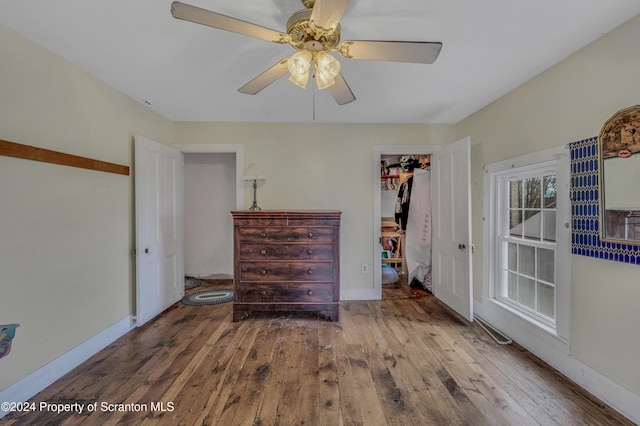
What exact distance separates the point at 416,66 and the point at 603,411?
103 inches

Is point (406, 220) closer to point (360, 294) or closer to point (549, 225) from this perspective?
point (360, 294)

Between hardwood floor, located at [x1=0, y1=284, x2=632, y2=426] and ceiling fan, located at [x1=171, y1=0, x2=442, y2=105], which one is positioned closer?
ceiling fan, located at [x1=171, y1=0, x2=442, y2=105]

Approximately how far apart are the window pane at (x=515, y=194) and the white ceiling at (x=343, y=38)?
0.90 meters

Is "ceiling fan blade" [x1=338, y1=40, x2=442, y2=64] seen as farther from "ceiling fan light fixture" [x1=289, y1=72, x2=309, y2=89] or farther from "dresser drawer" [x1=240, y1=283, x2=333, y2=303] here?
"dresser drawer" [x1=240, y1=283, x2=333, y2=303]

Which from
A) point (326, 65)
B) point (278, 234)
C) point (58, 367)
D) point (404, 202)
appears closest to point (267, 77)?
point (326, 65)

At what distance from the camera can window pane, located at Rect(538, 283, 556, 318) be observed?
2.17 meters

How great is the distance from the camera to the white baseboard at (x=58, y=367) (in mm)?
1647

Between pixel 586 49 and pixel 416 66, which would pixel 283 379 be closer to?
pixel 416 66

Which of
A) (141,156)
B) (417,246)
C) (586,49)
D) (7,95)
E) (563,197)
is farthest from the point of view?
(417,246)

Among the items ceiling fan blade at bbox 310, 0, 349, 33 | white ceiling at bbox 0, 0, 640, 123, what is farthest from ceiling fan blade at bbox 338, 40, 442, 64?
white ceiling at bbox 0, 0, 640, 123

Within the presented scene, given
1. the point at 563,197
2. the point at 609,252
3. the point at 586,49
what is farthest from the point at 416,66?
the point at 609,252

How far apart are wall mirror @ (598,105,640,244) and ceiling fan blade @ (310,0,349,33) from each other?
1824mm

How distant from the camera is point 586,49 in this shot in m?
1.78

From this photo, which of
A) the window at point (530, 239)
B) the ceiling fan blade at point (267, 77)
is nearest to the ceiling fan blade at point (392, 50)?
the ceiling fan blade at point (267, 77)
